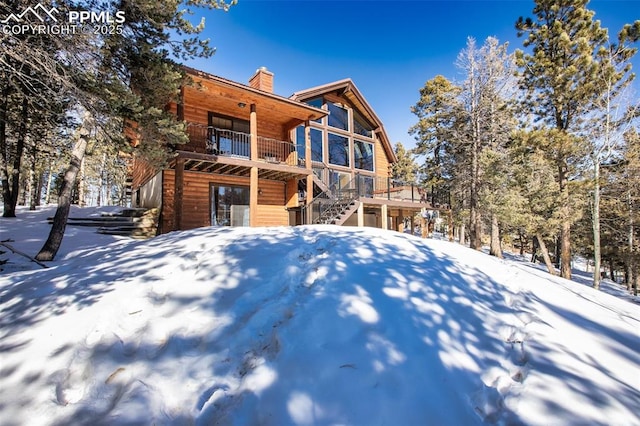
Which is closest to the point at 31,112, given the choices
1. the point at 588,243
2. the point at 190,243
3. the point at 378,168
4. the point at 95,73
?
the point at 95,73

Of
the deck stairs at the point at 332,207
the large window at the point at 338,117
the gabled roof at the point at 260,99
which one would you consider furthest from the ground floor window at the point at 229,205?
the large window at the point at 338,117

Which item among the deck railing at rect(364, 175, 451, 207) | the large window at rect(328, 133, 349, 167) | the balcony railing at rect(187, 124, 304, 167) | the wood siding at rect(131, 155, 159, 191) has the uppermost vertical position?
the large window at rect(328, 133, 349, 167)

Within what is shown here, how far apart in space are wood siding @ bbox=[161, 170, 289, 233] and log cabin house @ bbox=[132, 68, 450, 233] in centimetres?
3

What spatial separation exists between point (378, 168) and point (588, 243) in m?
18.1

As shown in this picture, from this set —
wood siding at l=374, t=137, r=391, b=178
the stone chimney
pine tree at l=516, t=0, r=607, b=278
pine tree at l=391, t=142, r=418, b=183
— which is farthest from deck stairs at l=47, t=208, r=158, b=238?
pine tree at l=391, t=142, r=418, b=183

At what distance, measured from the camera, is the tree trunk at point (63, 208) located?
5.98 metres

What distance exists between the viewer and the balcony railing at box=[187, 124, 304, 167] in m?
10.4

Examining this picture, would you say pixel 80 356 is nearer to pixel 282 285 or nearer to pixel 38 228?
pixel 282 285

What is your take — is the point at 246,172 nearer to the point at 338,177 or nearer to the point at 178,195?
the point at 178,195

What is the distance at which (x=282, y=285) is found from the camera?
3764 mm

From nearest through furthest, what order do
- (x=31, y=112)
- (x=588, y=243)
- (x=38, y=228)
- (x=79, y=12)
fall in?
(x=79, y=12), (x=38, y=228), (x=31, y=112), (x=588, y=243)

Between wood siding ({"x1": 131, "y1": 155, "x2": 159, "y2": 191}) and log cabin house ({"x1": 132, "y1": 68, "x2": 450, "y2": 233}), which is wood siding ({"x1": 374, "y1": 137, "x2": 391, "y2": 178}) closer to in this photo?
log cabin house ({"x1": 132, "y1": 68, "x2": 450, "y2": 233})

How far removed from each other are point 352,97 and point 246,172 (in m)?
8.99

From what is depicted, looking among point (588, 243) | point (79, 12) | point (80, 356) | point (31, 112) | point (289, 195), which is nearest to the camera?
point (80, 356)
